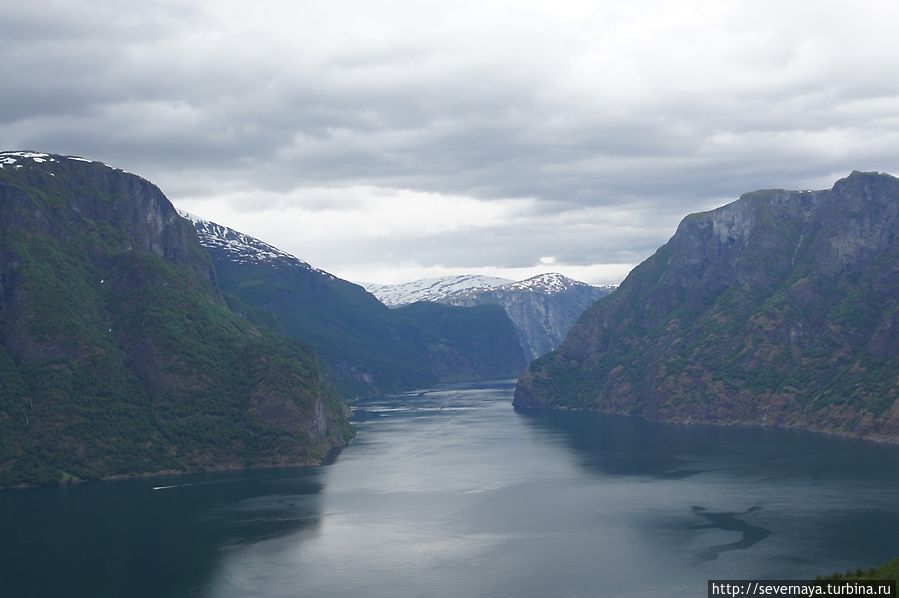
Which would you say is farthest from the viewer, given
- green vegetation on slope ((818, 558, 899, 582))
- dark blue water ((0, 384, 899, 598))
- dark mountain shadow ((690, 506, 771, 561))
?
dark mountain shadow ((690, 506, 771, 561))

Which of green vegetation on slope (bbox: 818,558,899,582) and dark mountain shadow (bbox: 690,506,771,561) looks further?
dark mountain shadow (bbox: 690,506,771,561)

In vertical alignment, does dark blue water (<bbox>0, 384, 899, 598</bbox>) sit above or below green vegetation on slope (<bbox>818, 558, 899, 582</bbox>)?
below

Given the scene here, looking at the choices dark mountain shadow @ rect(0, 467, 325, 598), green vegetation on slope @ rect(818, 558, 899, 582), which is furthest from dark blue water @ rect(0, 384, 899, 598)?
green vegetation on slope @ rect(818, 558, 899, 582)

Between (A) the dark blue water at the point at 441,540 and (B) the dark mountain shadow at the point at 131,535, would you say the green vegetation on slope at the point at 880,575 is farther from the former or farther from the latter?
(B) the dark mountain shadow at the point at 131,535

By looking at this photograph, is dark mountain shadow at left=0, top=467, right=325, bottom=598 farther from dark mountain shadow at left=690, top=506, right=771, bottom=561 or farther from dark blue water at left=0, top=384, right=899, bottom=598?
dark mountain shadow at left=690, top=506, right=771, bottom=561

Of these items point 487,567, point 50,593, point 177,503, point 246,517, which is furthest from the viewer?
point 177,503

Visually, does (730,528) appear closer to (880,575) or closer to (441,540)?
(441,540)

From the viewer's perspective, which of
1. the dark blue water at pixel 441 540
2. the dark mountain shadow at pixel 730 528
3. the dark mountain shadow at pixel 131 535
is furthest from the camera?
the dark mountain shadow at pixel 730 528

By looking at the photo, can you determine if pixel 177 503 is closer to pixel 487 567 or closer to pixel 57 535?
pixel 57 535

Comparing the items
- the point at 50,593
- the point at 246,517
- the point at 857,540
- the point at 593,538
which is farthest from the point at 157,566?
the point at 857,540

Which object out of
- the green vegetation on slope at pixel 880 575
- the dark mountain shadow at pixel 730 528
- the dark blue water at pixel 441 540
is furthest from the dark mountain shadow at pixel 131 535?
the green vegetation on slope at pixel 880 575

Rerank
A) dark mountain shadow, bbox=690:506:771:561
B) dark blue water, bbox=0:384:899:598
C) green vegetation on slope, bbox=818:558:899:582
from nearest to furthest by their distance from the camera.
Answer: green vegetation on slope, bbox=818:558:899:582 < dark blue water, bbox=0:384:899:598 < dark mountain shadow, bbox=690:506:771:561
